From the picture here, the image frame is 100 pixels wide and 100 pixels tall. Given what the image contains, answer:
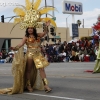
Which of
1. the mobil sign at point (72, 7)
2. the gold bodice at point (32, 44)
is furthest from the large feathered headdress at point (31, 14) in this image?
the mobil sign at point (72, 7)

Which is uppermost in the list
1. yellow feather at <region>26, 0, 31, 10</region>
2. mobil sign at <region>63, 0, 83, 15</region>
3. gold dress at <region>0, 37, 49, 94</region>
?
mobil sign at <region>63, 0, 83, 15</region>

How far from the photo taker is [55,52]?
25.7m

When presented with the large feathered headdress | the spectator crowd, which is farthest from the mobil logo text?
the large feathered headdress

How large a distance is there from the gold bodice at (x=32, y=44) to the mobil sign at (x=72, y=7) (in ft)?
115

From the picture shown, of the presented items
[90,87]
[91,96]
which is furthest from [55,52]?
[91,96]

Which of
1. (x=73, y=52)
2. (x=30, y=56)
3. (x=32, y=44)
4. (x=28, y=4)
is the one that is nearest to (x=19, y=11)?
(x=28, y=4)

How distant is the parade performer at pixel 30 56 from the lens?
8219 mm

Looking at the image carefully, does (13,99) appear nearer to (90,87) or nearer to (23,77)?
(23,77)

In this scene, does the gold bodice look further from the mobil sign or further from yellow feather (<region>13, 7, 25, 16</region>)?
the mobil sign

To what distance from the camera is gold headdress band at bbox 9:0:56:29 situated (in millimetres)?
8500

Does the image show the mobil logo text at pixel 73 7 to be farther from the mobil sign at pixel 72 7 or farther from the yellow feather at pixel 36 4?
the yellow feather at pixel 36 4

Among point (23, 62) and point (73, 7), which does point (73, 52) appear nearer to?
point (23, 62)

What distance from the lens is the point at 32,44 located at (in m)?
8.34

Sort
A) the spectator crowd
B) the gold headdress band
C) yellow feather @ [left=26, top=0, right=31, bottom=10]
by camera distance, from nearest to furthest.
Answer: the gold headdress band, yellow feather @ [left=26, top=0, right=31, bottom=10], the spectator crowd
